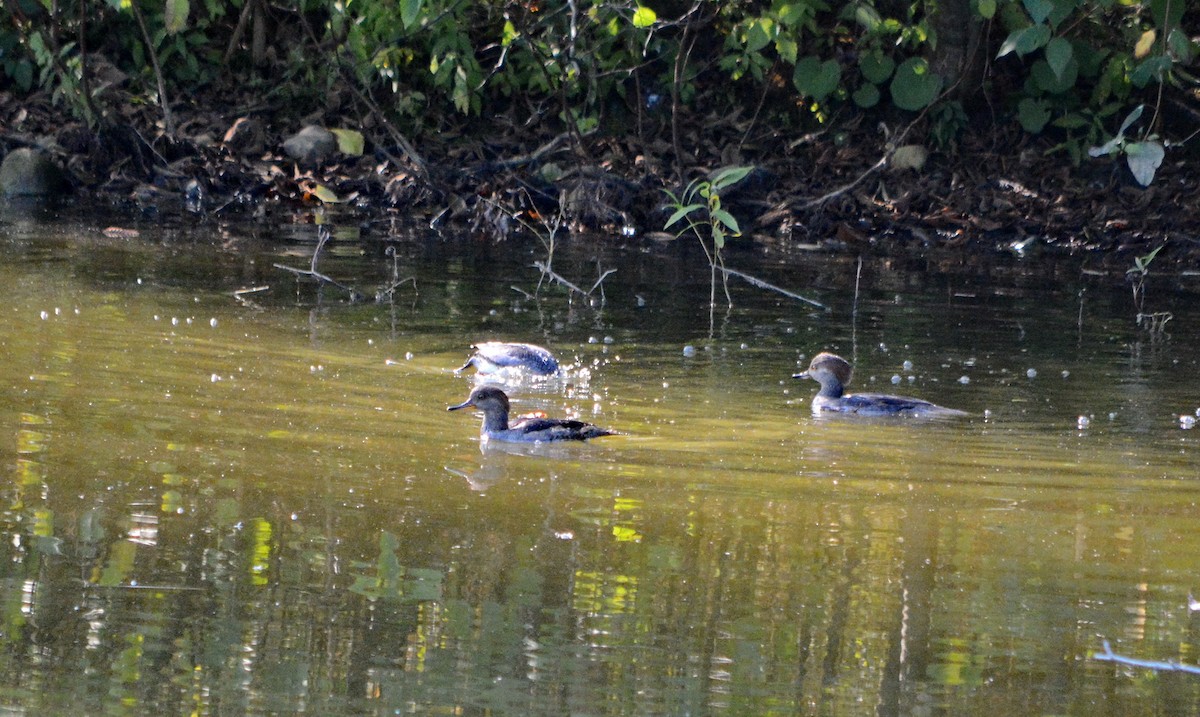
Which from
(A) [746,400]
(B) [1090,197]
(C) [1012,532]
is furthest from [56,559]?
(B) [1090,197]

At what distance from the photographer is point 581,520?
6.92 metres

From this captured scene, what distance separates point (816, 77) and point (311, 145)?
236 inches

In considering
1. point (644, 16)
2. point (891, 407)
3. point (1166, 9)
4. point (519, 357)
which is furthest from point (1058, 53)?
point (644, 16)

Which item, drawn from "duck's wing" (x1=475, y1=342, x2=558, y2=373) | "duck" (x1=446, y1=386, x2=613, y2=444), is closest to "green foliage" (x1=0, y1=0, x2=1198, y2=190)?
"duck's wing" (x1=475, y1=342, x2=558, y2=373)

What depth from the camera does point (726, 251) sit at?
17.2m

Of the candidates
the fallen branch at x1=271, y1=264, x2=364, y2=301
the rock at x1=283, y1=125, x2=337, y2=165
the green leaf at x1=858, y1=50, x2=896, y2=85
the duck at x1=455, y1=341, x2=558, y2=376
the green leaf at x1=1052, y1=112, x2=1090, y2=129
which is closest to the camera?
the duck at x1=455, y1=341, x2=558, y2=376

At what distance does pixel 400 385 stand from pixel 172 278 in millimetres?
4555

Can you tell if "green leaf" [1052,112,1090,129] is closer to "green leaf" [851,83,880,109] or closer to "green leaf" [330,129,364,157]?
"green leaf" [851,83,880,109]

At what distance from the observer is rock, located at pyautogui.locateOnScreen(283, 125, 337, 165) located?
20.0 metres

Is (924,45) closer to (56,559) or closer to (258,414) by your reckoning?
(258,414)

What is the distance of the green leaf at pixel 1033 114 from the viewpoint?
20078 mm

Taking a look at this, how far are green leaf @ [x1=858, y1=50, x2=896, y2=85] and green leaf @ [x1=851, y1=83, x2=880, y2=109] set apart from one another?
5.6 inches

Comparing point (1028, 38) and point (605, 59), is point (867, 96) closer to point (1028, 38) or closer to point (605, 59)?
point (605, 59)

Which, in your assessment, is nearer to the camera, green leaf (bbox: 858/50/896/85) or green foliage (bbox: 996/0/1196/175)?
green foliage (bbox: 996/0/1196/175)
